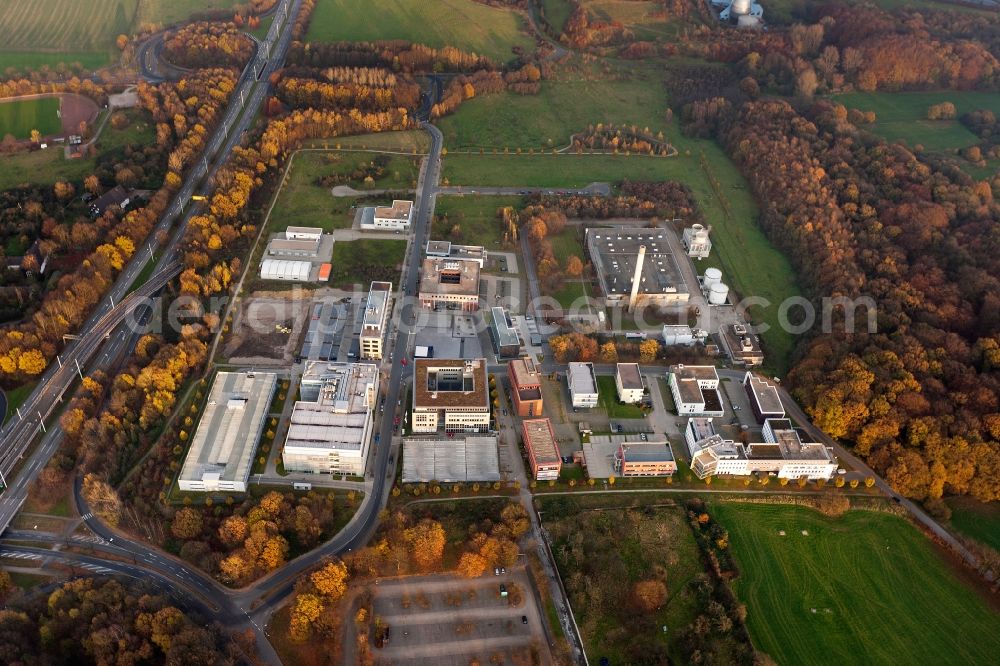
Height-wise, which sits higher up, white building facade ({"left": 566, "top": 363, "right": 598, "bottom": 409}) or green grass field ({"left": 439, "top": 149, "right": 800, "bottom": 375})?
green grass field ({"left": 439, "top": 149, "right": 800, "bottom": 375})

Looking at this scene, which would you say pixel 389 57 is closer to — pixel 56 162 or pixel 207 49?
pixel 207 49

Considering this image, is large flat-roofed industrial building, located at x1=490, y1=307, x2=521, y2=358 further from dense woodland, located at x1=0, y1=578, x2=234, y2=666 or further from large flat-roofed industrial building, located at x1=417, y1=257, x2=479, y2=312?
dense woodland, located at x1=0, y1=578, x2=234, y2=666

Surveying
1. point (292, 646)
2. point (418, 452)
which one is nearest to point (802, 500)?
point (418, 452)

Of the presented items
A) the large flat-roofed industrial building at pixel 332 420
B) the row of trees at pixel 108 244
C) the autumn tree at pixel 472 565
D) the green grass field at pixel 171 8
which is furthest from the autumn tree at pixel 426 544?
the green grass field at pixel 171 8

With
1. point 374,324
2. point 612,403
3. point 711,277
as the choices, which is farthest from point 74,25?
point 612,403

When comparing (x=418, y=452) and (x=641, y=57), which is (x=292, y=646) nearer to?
(x=418, y=452)

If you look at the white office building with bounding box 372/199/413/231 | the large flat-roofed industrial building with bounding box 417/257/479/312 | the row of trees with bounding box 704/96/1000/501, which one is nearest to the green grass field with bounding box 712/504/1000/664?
the row of trees with bounding box 704/96/1000/501
